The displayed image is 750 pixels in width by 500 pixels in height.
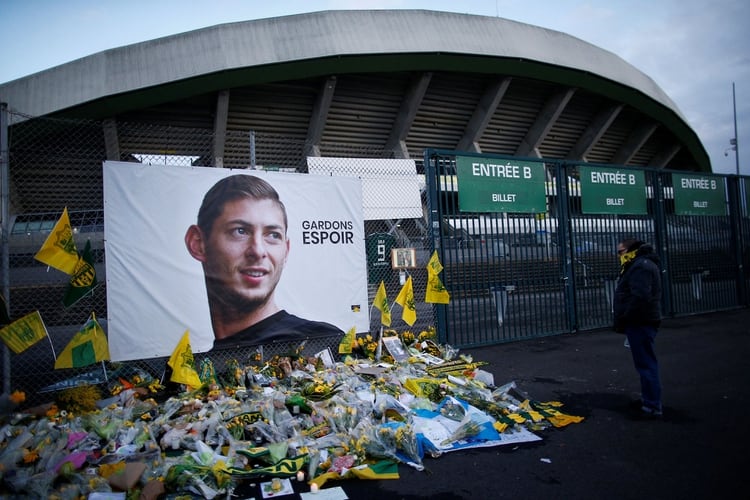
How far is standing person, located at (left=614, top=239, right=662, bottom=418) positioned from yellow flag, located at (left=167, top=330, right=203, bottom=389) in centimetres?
466

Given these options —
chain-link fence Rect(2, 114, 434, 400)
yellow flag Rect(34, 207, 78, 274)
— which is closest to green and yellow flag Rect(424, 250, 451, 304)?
chain-link fence Rect(2, 114, 434, 400)

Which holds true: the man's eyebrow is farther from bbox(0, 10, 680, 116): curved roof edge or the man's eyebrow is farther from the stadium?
bbox(0, 10, 680, 116): curved roof edge

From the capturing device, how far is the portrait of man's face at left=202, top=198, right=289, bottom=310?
221 inches

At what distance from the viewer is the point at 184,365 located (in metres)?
4.95

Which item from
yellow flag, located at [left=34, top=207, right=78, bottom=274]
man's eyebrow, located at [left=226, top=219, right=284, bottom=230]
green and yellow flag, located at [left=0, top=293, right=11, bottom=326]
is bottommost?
green and yellow flag, located at [left=0, top=293, right=11, bottom=326]

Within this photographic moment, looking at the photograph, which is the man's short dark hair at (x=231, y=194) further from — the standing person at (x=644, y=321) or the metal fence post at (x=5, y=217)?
the standing person at (x=644, y=321)

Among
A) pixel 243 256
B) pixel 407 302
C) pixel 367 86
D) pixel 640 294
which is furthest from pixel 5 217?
pixel 367 86

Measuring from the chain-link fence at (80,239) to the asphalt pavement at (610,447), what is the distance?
9.69 ft

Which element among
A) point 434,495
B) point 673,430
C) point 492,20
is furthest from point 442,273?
point 492,20

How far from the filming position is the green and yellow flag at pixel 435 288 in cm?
Answer: 685

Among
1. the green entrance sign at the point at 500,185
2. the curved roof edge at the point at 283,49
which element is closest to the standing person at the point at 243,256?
the green entrance sign at the point at 500,185

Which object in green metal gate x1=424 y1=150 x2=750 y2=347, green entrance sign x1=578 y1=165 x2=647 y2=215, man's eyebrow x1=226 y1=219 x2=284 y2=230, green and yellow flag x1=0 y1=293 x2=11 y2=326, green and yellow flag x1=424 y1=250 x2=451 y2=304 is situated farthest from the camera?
green entrance sign x1=578 y1=165 x2=647 y2=215

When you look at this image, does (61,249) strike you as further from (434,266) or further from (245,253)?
(434,266)

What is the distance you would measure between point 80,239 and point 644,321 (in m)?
8.93
